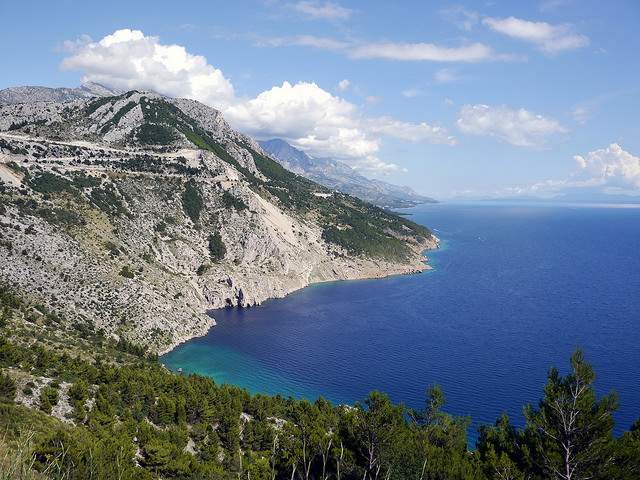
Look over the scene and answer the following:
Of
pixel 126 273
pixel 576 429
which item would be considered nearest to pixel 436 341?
pixel 126 273

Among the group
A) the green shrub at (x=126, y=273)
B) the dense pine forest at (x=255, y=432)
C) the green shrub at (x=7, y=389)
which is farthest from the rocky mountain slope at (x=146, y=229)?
the green shrub at (x=7, y=389)

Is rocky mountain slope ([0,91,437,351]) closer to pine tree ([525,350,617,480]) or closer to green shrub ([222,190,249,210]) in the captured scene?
green shrub ([222,190,249,210])

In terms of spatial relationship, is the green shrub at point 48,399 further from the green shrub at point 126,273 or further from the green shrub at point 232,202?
the green shrub at point 232,202

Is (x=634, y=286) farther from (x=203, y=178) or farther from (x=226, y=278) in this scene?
(x=203, y=178)

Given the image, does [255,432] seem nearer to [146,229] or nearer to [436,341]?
[436,341]

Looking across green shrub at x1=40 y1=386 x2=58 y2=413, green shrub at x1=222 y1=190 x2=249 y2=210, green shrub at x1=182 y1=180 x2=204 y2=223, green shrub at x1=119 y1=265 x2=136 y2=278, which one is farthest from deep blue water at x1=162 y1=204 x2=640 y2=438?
green shrub at x1=40 y1=386 x2=58 y2=413

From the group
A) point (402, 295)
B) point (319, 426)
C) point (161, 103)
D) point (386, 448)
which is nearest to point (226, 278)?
point (402, 295)
